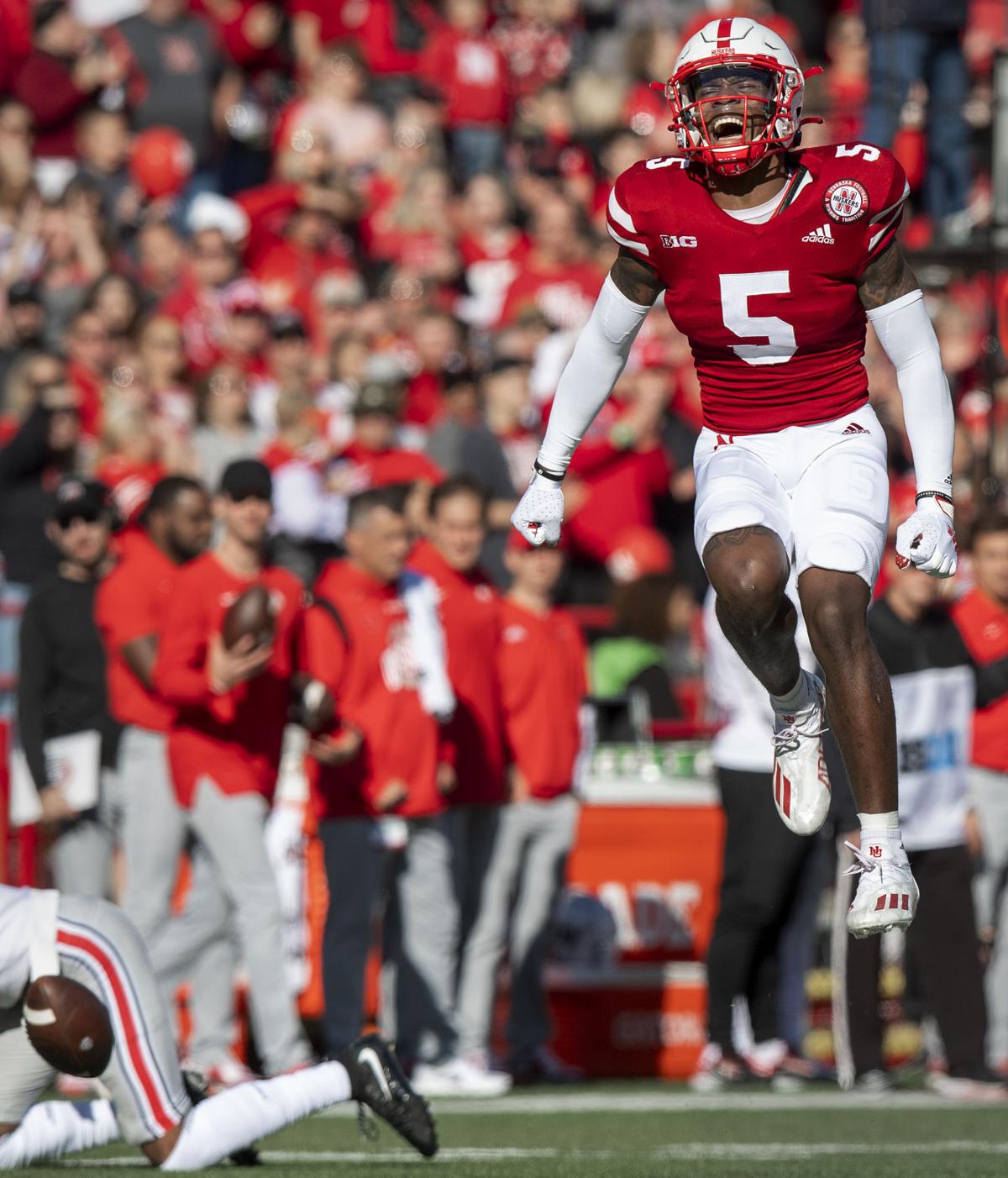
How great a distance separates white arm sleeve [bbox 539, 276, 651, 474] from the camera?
21.0 ft

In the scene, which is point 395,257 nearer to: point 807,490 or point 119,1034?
point 807,490

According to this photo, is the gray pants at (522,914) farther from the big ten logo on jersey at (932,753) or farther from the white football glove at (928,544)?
the white football glove at (928,544)

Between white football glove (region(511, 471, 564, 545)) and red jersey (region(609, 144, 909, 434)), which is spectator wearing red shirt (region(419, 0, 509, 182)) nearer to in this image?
white football glove (region(511, 471, 564, 545))

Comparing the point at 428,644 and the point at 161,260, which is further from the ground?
the point at 161,260

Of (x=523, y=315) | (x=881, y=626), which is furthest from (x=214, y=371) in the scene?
(x=881, y=626)

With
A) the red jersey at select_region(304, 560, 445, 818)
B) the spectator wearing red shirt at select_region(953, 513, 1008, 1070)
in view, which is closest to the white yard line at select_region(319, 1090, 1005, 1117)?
the spectator wearing red shirt at select_region(953, 513, 1008, 1070)

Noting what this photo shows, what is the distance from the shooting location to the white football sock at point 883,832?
5.95m

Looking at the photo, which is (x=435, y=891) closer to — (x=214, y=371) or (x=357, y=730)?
(x=357, y=730)

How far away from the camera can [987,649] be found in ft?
31.7

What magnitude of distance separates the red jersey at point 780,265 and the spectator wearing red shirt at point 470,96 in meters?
9.60

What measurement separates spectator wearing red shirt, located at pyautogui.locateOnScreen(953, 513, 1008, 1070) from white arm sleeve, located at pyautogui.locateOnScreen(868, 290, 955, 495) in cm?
341

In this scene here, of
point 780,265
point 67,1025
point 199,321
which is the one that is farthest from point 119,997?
point 199,321

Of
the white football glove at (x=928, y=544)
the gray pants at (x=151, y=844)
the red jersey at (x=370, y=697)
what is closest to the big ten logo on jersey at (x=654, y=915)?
the red jersey at (x=370, y=697)

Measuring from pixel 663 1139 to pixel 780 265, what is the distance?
319 cm
